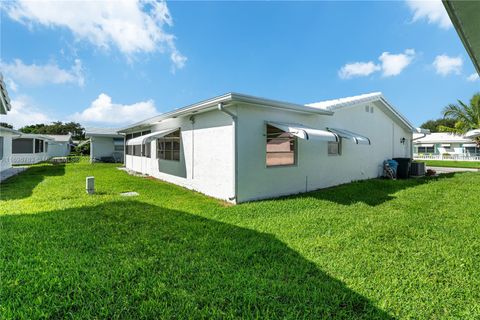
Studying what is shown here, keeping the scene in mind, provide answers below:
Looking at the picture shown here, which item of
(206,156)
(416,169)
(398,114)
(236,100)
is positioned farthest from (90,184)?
(416,169)

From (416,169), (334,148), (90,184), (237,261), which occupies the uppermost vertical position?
(334,148)

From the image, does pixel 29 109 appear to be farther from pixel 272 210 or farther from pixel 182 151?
pixel 272 210

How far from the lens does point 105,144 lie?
31750 mm

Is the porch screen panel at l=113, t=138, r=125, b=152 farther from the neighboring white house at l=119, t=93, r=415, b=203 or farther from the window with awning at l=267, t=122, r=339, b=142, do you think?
the window with awning at l=267, t=122, r=339, b=142

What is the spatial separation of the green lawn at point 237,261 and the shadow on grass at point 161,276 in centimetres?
2

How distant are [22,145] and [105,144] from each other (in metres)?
8.87

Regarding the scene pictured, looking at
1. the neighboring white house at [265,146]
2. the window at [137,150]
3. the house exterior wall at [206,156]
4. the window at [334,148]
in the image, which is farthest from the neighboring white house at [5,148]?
the window at [334,148]

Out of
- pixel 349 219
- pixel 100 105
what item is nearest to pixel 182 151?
pixel 349 219

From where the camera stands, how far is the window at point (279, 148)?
9828 millimetres

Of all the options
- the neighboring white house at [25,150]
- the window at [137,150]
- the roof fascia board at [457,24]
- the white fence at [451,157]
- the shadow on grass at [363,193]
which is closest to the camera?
the roof fascia board at [457,24]

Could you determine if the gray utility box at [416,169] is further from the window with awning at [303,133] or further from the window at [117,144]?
the window at [117,144]

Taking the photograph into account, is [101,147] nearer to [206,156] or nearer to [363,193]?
[206,156]

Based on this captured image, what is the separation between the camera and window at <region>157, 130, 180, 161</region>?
42.7ft

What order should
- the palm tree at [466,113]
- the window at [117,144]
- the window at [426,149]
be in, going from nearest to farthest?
the palm tree at [466,113], the window at [117,144], the window at [426,149]
